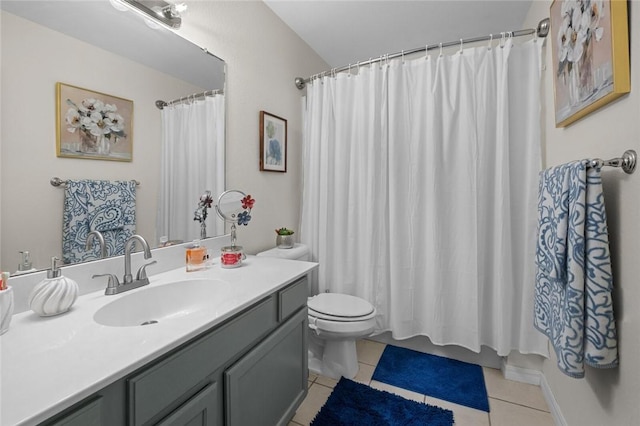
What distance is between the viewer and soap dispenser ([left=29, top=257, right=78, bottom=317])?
901mm

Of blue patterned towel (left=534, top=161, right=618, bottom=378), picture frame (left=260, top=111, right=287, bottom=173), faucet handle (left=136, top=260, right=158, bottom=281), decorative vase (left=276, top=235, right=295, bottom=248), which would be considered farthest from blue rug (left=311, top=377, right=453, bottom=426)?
picture frame (left=260, top=111, right=287, bottom=173)

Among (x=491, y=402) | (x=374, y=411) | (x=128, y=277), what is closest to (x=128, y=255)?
(x=128, y=277)

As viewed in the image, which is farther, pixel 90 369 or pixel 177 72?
pixel 177 72

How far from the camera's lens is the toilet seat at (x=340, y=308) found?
5.84 ft

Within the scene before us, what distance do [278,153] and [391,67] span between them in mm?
992

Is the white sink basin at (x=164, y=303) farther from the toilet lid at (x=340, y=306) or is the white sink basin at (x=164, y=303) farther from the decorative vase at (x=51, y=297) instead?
the toilet lid at (x=340, y=306)

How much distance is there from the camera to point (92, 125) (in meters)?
1.13

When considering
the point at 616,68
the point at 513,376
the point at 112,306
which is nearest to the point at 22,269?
the point at 112,306

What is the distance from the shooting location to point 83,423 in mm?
606

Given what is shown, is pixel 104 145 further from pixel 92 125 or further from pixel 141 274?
pixel 141 274

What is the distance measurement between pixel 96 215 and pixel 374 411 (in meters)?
1.64

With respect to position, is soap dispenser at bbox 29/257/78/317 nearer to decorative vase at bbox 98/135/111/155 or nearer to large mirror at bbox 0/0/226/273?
large mirror at bbox 0/0/226/273

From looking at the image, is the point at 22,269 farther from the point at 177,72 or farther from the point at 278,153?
the point at 278,153

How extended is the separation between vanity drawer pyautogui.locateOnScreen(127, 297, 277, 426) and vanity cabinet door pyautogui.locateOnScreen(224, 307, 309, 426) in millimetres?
79
